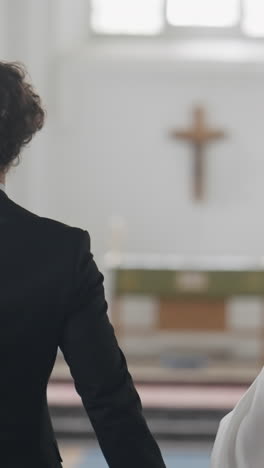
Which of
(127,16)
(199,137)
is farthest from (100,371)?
(127,16)

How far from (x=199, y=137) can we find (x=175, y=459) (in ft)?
14.4

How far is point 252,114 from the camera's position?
9.20 m

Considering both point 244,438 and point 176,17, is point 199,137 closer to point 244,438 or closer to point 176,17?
point 176,17

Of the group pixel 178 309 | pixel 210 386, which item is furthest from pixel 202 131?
pixel 210 386

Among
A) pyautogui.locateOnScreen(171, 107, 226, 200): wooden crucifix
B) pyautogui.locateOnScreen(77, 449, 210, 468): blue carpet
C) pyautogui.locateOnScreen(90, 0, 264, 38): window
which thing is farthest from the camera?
pyautogui.locateOnScreen(90, 0, 264, 38): window

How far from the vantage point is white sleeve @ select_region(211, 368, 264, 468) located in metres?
1.62

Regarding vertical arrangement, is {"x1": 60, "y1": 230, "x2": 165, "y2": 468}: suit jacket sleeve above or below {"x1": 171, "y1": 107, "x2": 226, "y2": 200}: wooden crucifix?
above

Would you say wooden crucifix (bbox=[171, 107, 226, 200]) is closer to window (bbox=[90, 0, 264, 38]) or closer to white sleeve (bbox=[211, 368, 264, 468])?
window (bbox=[90, 0, 264, 38])

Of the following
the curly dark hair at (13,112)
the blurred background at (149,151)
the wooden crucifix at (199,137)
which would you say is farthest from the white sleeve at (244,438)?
the wooden crucifix at (199,137)

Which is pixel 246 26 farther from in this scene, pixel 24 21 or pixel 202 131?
pixel 24 21

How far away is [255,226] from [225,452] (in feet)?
25.1

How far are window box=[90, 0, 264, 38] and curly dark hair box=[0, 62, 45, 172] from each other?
7.99m

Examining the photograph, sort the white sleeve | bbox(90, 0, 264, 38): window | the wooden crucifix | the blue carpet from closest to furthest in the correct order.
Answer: the white sleeve < the blue carpet < the wooden crucifix < bbox(90, 0, 264, 38): window

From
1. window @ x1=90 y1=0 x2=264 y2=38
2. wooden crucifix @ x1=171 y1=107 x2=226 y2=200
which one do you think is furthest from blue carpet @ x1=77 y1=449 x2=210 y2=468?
window @ x1=90 y1=0 x2=264 y2=38
